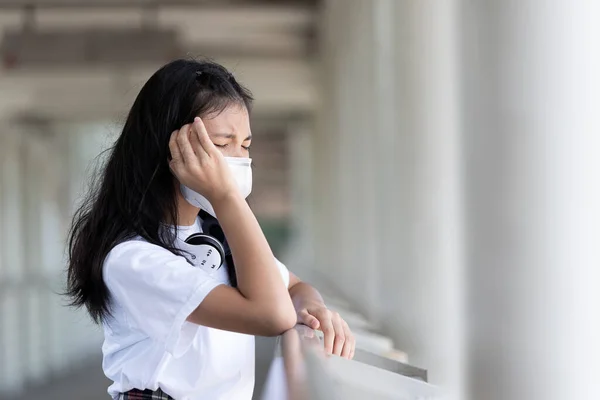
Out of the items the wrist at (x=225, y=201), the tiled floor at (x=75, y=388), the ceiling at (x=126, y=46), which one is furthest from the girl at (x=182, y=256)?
the ceiling at (x=126, y=46)

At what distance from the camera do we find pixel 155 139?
141cm

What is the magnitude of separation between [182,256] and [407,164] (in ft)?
7.26

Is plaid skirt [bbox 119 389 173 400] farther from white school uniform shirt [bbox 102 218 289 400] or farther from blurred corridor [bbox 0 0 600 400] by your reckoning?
blurred corridor [bbox 0 0 600 400]

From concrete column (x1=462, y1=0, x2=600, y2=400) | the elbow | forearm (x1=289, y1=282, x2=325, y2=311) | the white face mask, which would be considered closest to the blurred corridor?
concrete column (x1=462, y1=0, x2=600, y2=400)

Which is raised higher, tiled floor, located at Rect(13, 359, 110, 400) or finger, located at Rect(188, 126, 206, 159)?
finger, located at Rect(188, 126, 206, 159)

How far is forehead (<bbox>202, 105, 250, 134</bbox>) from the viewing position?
55.1 inches

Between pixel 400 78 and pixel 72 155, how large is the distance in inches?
447

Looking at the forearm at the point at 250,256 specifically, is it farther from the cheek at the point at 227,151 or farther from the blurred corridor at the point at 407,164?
the blurred corridor at the point at 407,164

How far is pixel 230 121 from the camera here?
1420 millimetres

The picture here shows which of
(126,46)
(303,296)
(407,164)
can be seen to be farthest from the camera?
(126,46)

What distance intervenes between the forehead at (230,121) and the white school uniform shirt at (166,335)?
191 millimetres

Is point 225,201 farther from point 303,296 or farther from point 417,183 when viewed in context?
point 417,183

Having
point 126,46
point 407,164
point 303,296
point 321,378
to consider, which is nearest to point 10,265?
point 126,46

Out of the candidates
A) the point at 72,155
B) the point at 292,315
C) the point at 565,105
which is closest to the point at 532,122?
the point at 565,105
